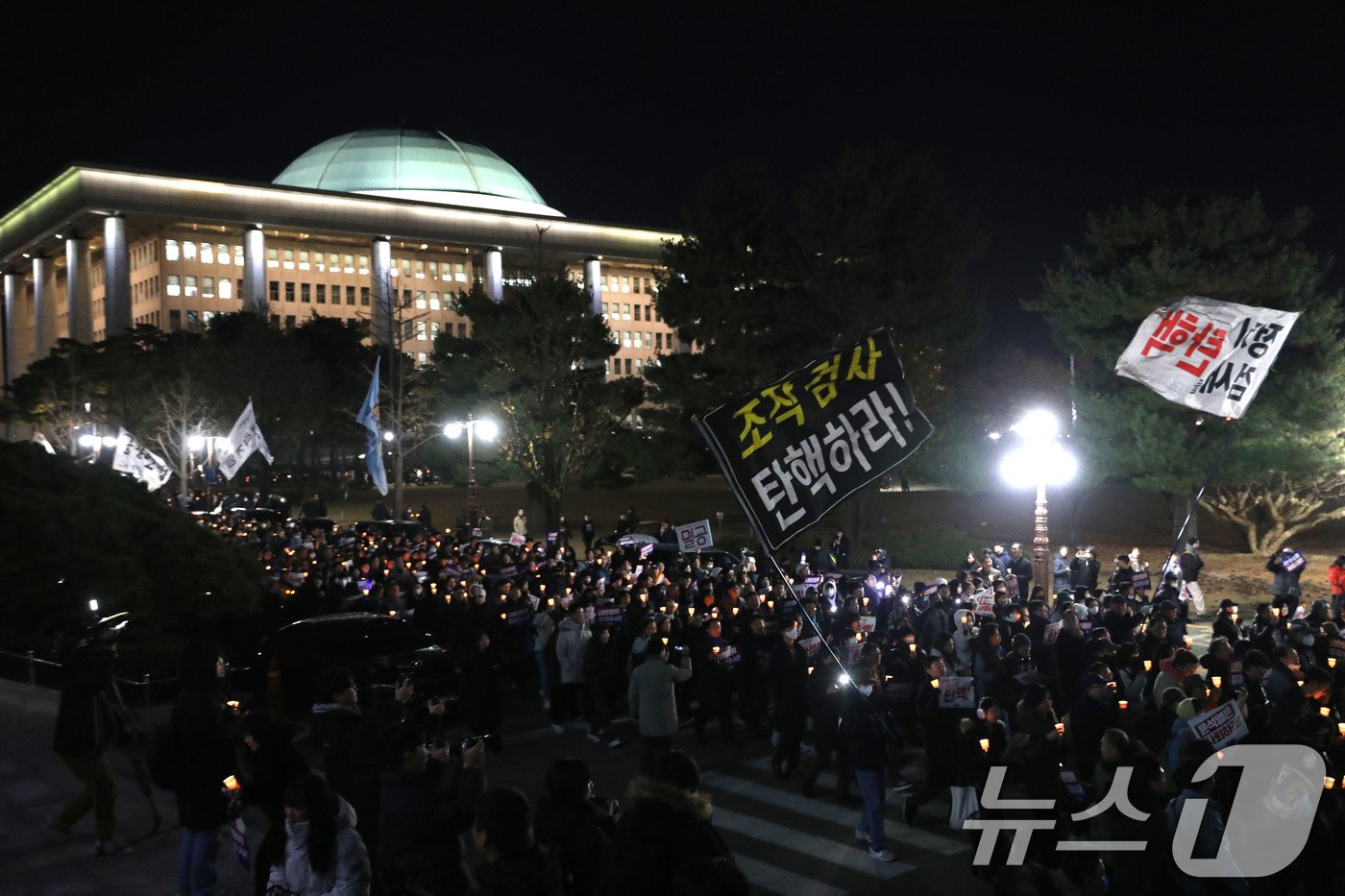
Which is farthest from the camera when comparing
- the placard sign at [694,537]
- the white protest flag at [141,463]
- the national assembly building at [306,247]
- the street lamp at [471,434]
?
the national assembly building at [306,247]

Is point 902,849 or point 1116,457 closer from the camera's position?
point 902,849

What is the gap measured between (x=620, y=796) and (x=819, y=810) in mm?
1858

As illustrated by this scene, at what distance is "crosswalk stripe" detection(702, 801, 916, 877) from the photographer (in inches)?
321

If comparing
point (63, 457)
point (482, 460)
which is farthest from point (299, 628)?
point (482, 460)

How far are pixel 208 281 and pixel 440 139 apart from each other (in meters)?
33.3

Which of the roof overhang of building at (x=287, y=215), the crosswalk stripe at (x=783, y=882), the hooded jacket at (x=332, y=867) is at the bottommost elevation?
the crosswalk stripe at (x=783, y=882)

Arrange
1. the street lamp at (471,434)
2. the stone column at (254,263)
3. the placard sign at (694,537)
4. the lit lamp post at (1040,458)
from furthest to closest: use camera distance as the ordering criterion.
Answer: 1. the stone column at (254,263)
2. the street lamp at (471,434)
3. the placard sign at (694,537)
4. the lit lamp post at (1040,458)

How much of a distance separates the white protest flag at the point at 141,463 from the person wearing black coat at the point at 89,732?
59.2ft

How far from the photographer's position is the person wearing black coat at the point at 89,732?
8.25 metres

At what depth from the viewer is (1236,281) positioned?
26.8m

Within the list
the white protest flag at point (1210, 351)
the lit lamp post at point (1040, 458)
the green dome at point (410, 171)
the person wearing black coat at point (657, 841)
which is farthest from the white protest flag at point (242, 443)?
the green dome at point (410, 171)

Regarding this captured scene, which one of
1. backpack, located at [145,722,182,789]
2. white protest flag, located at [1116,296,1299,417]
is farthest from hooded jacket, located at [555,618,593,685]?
white protest flag, located at [1116,296,1299,417]

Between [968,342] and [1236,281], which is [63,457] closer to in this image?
[1236,281]

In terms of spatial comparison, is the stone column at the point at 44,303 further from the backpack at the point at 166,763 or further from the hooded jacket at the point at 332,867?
the hooded jacket at the point at 332,867
